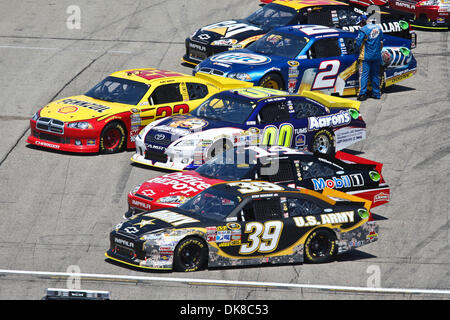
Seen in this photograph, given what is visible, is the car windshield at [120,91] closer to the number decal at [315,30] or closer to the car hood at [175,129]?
the car hood at [175,129]

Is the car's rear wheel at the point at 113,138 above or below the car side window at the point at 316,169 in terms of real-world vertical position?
below

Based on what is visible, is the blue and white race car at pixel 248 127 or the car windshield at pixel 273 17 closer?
the blue and white race car at pixel 248 127

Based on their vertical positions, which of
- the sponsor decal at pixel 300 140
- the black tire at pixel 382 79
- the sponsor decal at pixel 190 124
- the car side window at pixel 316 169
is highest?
the car side window at pixel 316 169

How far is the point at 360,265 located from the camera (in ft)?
42.9

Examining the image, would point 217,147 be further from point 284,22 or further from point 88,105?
point 284,22

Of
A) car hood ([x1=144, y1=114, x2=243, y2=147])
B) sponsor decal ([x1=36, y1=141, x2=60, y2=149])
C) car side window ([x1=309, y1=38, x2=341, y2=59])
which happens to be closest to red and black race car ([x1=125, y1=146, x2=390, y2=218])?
car hood ([x1=144, y1=114, x2=243, y2=147])

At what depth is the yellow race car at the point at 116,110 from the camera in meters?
17.6

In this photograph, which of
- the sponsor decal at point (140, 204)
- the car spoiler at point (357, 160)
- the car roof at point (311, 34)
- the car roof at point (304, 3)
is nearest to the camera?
the sponsor decal at point (140, 204)

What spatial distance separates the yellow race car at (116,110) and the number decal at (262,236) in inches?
229

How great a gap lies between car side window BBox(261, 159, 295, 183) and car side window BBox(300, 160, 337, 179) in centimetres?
22

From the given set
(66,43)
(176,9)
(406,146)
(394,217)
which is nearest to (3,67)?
(66,43)

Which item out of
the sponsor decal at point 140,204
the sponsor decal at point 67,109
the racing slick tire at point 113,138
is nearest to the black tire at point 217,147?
the racing slick tire at point 113,138

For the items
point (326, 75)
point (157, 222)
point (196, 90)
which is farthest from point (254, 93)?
point (157, 222)
